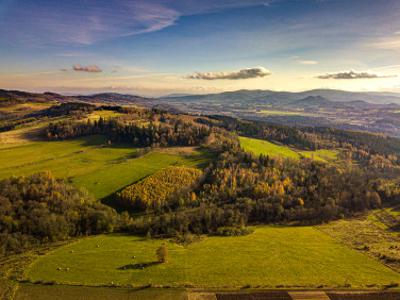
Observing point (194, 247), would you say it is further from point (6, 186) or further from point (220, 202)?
point (6, 186)

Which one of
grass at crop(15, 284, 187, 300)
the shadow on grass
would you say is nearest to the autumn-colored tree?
the shadow on grass

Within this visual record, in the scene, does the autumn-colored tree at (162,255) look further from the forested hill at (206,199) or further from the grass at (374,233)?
the grass at (374,233)

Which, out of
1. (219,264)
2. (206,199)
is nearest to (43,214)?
(219,264)

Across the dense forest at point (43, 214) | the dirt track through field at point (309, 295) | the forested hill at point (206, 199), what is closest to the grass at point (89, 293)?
the dirt track through field at point (309, 295)

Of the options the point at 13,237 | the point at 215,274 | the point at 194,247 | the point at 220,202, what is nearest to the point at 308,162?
the point at 220,202

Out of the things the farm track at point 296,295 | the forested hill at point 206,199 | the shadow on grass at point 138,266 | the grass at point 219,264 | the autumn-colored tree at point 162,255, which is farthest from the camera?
the forested hill at point 206,199

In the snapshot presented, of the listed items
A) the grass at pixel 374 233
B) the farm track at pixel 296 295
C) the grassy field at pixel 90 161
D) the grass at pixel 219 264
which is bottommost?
the grass at pixel 374 233
